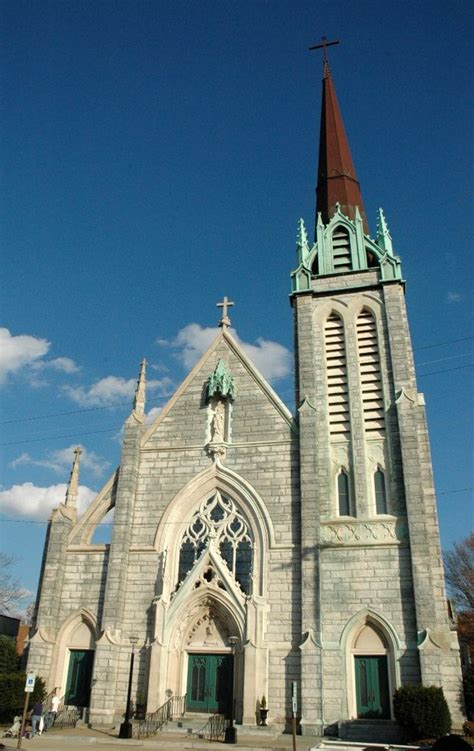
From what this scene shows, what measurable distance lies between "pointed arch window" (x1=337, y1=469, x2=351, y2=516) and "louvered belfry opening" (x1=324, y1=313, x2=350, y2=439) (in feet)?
4.95

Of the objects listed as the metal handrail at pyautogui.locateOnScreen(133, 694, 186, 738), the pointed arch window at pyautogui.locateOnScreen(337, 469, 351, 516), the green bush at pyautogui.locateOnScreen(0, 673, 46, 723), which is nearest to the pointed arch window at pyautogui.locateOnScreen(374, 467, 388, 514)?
the pointed arch window at pyautogui.locateOnScreen(337, 469, 351, 516)

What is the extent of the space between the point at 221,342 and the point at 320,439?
6335 millimetres

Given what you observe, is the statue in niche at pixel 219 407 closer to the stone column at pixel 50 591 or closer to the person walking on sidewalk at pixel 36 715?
the stone column at pixel 50 591

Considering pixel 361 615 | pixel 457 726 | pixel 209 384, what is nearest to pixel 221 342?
pixel 209 384

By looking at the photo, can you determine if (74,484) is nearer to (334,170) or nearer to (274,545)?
(274,545)

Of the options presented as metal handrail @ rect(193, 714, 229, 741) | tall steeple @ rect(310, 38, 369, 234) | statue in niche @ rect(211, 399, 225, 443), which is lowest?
metal handrail @ rect(193, 714, 229, 741)

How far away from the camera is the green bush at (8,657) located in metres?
21.7

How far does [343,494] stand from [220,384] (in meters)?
6.29

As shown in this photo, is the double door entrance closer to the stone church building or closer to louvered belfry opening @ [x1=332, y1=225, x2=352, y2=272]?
the stone church building

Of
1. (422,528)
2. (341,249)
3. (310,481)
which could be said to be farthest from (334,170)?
(422,528)

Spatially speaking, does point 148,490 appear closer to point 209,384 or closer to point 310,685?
point 209,384

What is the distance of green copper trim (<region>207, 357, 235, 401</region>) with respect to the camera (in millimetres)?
23609

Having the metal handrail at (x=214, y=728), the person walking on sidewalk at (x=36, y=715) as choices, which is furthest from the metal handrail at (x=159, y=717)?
the person walking on sidewalk at (x=36, y=715)

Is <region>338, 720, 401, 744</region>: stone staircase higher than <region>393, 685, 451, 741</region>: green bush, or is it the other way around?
<region>393, 685, 451, 741</region>: green bush
